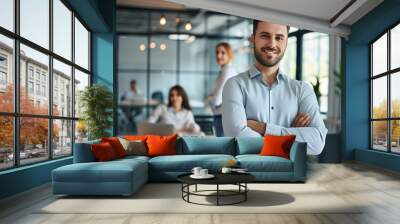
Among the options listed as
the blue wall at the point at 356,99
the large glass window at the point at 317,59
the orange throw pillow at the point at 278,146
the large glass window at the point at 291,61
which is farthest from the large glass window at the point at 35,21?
the large glass window at the point at 317,59

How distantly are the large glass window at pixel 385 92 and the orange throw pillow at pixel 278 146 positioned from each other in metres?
2.77

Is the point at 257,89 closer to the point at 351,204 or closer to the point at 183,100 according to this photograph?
the point at 183,100

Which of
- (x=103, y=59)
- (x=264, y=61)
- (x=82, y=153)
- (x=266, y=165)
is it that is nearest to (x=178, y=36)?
(x=103, y=59)

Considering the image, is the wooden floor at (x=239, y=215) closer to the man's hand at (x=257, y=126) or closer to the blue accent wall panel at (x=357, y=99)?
the man's hand at (x=257, y=126)

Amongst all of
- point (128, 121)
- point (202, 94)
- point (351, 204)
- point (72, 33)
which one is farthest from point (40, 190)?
point (202, 94)

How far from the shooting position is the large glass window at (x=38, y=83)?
469cm

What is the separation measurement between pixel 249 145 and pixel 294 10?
108 inches

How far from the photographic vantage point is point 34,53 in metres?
5.48

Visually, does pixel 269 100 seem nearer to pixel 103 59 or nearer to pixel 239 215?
pixel 103 59

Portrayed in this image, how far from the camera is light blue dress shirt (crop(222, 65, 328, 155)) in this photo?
7469 millimetres

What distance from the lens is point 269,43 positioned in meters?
7.74

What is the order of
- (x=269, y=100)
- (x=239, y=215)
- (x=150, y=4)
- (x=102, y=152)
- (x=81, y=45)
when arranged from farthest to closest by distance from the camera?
1. (x=150, y=4)
2. (x=81, y=45)
3. (x=269, y=100)
4. (x=102, y=152)
5. (x=239, y=215)

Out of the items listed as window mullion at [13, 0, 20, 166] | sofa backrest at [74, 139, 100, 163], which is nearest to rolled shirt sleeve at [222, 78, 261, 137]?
sofa backrest at [74, 139, 100, 163]

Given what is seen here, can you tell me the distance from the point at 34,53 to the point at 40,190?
1845 millimetres
